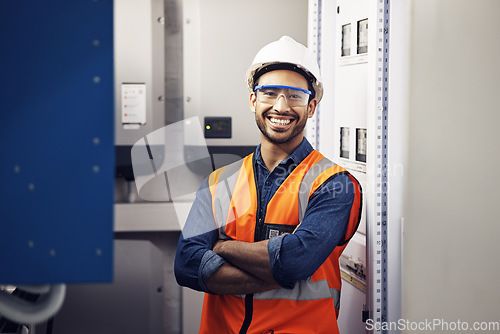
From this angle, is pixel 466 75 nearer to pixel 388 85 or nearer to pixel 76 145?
pixel 388 85

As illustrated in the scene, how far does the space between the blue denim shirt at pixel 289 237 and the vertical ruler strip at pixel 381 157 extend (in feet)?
0.45

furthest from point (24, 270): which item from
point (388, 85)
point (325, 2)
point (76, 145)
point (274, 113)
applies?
point (325, 2)

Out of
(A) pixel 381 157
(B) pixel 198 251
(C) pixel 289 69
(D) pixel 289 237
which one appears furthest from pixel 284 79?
(B) pixel 198 251

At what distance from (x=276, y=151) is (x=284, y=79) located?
0.28 metres

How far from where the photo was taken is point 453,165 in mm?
1920

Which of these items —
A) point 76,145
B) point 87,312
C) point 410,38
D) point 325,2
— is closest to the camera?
point 76,145

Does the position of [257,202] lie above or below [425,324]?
above

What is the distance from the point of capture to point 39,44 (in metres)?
0.89

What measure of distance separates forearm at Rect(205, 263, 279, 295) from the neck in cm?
45

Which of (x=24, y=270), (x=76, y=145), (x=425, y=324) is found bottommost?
(x=425, y=324)

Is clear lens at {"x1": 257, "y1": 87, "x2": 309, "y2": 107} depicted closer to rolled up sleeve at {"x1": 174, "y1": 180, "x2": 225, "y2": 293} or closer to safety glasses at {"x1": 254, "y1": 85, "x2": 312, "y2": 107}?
safety glasses at {"x1": 254, "y1": 85, "x2": 312, "y2": 107}

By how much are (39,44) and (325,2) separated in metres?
1.65

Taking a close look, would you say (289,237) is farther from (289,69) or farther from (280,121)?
(289,69)

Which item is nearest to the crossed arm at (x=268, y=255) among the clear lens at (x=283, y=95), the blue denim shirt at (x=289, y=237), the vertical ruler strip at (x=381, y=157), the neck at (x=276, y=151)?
the blue denim shirt at (x=289, y=237)
